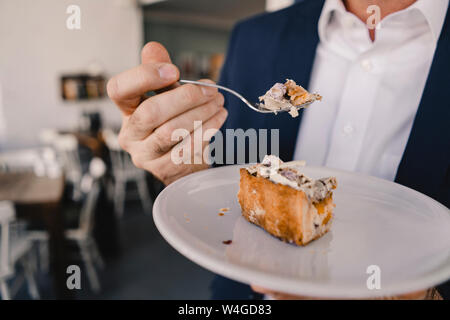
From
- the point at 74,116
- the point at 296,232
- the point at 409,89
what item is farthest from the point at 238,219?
the point at 74,116

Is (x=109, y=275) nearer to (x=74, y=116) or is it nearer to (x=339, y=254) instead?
(x=339, y=254)

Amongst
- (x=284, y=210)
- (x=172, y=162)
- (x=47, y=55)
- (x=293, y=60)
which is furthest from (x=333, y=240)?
(x=47, y=55)

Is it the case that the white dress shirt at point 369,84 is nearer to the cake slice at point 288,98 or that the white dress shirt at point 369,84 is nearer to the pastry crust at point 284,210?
the cake slice at point 288,98

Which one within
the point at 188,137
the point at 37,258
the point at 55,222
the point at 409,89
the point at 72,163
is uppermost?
the point at 409,89

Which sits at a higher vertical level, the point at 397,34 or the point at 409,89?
the point at 397,34

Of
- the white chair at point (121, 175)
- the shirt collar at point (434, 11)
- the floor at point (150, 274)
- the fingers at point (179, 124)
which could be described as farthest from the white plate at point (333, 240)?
the white chair at point (121, 175)

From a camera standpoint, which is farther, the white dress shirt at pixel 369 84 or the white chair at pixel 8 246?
the white chair at pixel 8 246

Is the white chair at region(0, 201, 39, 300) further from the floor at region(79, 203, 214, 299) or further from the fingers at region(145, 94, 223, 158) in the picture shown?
the fingers at region(145, 94, 223, 158)
